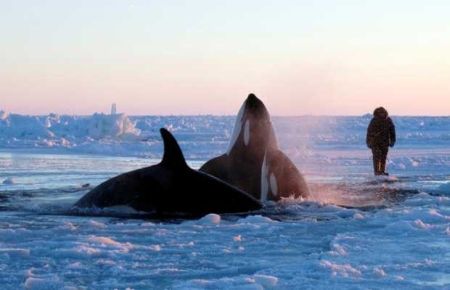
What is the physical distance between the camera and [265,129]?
11164mm

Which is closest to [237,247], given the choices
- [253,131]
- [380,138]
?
[253,131]

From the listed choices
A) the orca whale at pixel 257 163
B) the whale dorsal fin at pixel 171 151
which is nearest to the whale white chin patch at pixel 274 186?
the orca whale at pixel 257 163

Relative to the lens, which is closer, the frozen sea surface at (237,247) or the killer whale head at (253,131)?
the frozen sea surface at (237,247)

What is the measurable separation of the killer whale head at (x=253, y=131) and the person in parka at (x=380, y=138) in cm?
708

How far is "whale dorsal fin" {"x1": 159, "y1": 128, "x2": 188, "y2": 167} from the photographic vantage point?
8.92 metres

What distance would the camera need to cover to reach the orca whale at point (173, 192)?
921cm

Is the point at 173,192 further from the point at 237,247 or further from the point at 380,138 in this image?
the point at 380,138

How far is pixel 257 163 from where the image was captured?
11.1 metres

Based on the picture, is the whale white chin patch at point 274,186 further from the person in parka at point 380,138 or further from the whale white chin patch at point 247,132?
the person in parka at point 380,138

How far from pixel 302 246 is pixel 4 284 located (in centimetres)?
296

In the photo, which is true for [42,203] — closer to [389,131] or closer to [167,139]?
[167,139]

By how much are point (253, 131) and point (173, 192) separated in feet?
7.70

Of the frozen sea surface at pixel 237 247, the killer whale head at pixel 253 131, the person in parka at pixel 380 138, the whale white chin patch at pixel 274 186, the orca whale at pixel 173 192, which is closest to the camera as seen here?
the frozen sea surface at pixel 237 247

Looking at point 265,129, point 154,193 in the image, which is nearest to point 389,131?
point 265,129
